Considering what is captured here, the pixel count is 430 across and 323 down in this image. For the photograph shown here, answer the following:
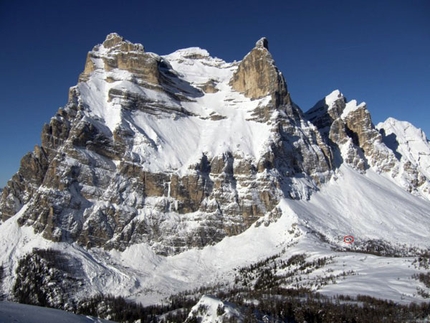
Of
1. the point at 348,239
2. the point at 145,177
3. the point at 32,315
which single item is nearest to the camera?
the point at 32,315

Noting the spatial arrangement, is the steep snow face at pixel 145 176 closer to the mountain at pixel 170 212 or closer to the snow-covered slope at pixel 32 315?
the mountain at pixel 170 212

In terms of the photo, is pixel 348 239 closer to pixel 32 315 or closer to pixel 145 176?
pixel 145 176

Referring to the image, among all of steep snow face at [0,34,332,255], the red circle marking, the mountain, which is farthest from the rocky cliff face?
the red circle marking

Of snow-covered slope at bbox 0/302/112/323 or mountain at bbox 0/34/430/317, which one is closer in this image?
snow-covered slope at bbox 0/302/112/323

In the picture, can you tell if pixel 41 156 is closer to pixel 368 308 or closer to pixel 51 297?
pixel 51 297

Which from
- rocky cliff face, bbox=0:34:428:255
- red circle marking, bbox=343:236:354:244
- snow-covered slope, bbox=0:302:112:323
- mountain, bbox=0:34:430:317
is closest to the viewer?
snow-covered slope, bbox=0:302:112:323

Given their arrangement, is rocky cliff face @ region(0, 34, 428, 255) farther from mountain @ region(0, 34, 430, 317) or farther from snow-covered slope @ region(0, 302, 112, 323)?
snow-covered slope @ region(0, 302, 112, 323)

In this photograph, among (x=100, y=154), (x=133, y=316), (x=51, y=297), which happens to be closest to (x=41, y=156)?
(x=100, y=154)

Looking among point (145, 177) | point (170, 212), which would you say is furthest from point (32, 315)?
point (145, 177)

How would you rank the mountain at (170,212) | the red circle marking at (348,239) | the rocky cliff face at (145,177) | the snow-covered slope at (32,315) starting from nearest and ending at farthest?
1. the snow-covered slope at (32,315)
2. the mountain at (170,212)
3. the red circle marking at (348,239)
4. the rocky cliff face at (145,177)

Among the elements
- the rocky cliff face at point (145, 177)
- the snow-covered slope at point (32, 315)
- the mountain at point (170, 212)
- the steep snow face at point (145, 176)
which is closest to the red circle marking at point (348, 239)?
the mountain at point (170, 212)

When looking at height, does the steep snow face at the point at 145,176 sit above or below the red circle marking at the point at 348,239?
above
